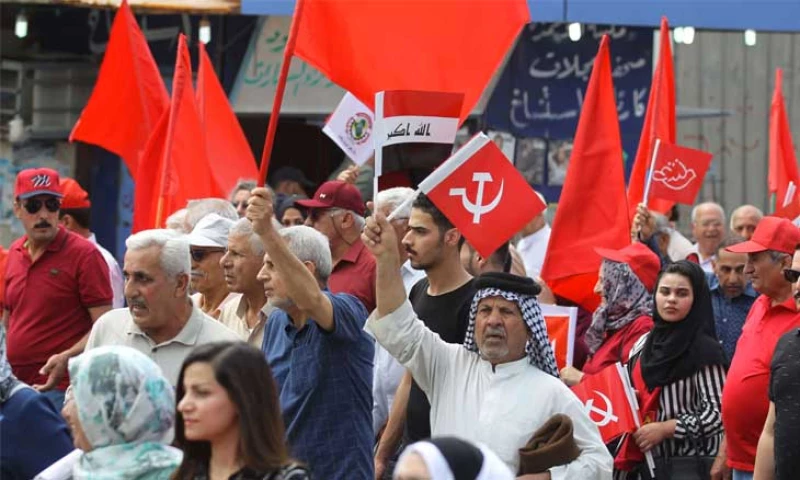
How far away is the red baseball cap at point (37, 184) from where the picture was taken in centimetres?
927

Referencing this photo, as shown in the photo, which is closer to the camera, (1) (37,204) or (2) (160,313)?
(2) (160,313)

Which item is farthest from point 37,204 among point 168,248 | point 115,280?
point 168,248

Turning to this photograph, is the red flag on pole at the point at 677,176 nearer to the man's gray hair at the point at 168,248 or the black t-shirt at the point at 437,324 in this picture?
the black t-shirt at the point at 437,324

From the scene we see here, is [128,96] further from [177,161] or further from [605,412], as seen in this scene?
[605,412]

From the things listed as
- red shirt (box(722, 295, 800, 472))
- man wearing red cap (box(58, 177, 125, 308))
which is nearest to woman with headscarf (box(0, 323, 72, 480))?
red shirt (box(722, 295, 800, 472))

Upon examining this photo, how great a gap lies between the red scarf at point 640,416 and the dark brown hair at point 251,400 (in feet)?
10.9

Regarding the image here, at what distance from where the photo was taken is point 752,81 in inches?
731

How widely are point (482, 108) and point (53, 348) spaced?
6.95m

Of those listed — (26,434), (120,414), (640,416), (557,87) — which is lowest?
(640,416)

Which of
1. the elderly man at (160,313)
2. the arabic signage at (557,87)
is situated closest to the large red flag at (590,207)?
the elderly man at (160,313)

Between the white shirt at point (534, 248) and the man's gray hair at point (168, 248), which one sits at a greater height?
the white shirt at point (534, 248)

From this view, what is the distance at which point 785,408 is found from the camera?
6.62 meters

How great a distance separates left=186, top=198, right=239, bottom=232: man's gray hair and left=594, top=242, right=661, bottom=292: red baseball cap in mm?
1921

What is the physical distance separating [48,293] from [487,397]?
3696 mm
